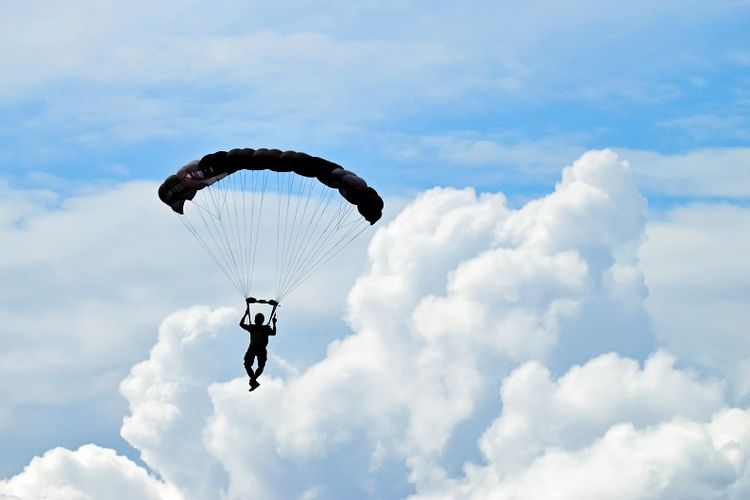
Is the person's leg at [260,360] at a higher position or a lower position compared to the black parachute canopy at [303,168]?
lower

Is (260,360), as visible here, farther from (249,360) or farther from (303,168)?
(303,168)

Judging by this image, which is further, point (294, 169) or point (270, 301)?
point (294, 169)

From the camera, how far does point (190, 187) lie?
62906mm

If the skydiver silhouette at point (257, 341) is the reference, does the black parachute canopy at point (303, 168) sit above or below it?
above

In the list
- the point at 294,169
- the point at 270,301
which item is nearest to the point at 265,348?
the point at 270,301

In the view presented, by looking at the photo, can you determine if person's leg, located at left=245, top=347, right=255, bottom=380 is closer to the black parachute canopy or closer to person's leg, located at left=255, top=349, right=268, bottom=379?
person's leg, located at left=255, top=349, right=268, bottom=379

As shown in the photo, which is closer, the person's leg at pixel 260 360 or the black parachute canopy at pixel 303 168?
the person's leg at pixel 260 360

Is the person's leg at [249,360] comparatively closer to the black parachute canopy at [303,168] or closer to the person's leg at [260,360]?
the person's leg at [260,360]

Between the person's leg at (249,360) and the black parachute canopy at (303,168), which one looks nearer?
the person's leg at (249,360)

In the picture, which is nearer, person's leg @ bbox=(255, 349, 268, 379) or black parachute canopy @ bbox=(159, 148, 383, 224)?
person's leg @ bbox=(255, 349, 268, 379)

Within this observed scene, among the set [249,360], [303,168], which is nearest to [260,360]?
[249,360]

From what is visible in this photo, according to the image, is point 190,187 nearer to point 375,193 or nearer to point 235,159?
point 235,159

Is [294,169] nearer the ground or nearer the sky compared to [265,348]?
nearer the sky

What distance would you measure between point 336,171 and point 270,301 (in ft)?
26.6
